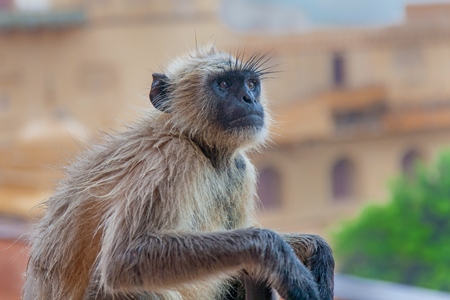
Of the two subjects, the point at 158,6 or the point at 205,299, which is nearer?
the point at 205,299

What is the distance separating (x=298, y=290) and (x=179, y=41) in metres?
19.7

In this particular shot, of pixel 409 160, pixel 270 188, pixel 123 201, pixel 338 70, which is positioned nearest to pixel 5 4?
pixel 270 188

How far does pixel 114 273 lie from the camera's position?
81.5 inches

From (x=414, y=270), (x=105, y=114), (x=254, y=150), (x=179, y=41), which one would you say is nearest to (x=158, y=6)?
(x=179, y=41)

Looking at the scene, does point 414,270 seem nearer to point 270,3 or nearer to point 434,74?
point 434,74

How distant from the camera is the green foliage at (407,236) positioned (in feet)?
56.0

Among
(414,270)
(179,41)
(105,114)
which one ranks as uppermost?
(179,41)

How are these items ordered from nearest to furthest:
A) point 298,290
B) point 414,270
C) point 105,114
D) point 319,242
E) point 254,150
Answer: point 298,290 < point 319,242 < point 254,150 < point 414,270 < point 105,114

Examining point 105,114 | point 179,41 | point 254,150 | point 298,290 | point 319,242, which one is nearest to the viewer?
point 298,290

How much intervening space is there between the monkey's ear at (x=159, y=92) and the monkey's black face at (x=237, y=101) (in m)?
0.15

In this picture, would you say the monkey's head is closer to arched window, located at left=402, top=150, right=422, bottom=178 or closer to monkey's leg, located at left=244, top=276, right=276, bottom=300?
monkey's leg, located at left=244, top=276, right=276, bottom=300

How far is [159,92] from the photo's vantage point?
2568mm

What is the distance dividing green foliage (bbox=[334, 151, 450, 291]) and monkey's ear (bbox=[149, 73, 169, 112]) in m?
15.0

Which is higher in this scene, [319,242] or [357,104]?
[319,242]
